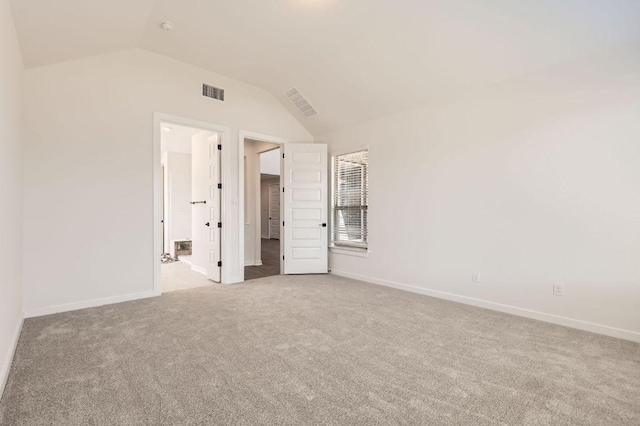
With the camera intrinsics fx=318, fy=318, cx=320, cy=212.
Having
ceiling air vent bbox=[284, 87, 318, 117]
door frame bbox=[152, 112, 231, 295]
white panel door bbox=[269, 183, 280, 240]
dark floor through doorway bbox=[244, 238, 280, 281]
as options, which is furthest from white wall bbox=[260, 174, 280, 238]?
door frame bbox=[152, 112, 231, 295]

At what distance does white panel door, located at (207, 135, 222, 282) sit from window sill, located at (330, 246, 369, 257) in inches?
77.3

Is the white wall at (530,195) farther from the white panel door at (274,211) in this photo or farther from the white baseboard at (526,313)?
the white panel door at (274,211)

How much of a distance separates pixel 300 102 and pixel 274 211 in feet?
26.5

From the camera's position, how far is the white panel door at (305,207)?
5488 millimetres

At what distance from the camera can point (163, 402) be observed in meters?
1.80

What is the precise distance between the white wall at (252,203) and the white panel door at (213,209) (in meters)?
1.46

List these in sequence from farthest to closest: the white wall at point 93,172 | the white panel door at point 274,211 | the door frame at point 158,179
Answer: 1. the white panel door at point 274,211
2. the door frame at point 158,179
3. the white wall at point 93,172

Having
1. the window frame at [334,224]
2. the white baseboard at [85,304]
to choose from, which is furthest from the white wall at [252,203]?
the white baseboard at [85,304]

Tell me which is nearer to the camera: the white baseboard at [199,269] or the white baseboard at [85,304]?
the white baseboard at [85,304]

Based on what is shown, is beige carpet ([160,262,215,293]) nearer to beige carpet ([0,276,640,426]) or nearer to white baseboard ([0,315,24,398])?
beige carpet ([0,276,640,426])

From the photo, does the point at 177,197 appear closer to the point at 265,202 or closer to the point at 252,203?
the point at 252,203

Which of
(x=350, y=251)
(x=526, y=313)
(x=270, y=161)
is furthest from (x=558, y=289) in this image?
(x=270, y=161)

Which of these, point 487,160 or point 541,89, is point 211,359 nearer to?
point 487,160

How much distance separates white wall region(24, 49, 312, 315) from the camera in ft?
10.8
